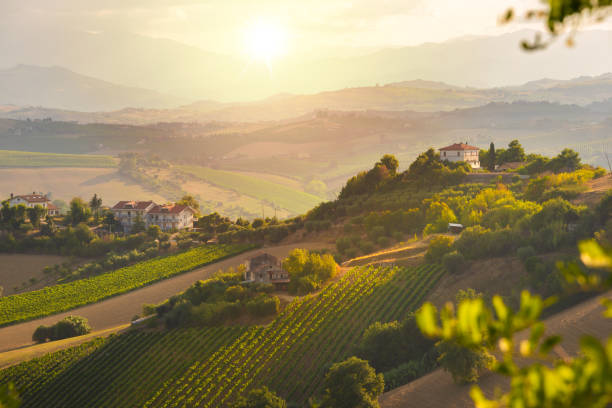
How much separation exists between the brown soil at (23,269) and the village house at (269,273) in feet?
124

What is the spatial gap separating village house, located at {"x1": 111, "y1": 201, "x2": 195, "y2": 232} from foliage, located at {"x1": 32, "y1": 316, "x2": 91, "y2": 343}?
44940 mm

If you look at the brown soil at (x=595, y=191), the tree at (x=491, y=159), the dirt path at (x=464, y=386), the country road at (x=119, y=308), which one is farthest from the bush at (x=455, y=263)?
the tree at (x=491, y=159)

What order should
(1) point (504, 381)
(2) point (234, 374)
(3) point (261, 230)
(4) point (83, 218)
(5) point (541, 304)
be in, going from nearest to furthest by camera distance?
(5) point (541, 304), (1) point (504, 381), (2) point (234, 374), (3) point (261, 230), (4) point (83, 218)

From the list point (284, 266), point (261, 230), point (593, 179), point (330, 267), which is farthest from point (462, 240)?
point (261, 230)

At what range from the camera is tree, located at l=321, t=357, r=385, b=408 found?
29.2m

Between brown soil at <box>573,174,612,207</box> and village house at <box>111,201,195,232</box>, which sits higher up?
brown soil at <box>573,174,612,207</box>

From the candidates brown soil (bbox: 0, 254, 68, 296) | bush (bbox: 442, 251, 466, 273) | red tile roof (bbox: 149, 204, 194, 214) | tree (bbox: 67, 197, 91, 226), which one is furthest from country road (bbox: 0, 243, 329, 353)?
tree (bbox: 67, 197, 91, 226)

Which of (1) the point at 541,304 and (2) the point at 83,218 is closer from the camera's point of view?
(1) the point at 541,304

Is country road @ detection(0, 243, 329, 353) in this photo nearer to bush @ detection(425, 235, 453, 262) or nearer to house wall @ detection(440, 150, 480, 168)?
bush @ detection(425, 235, 453, 262)

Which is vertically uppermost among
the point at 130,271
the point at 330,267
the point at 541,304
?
the point at 541,304

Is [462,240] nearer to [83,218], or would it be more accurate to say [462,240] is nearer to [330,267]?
[330,267]

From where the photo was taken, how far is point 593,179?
2768 inches

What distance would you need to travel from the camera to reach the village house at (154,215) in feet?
327

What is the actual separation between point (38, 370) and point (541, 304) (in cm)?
4642
